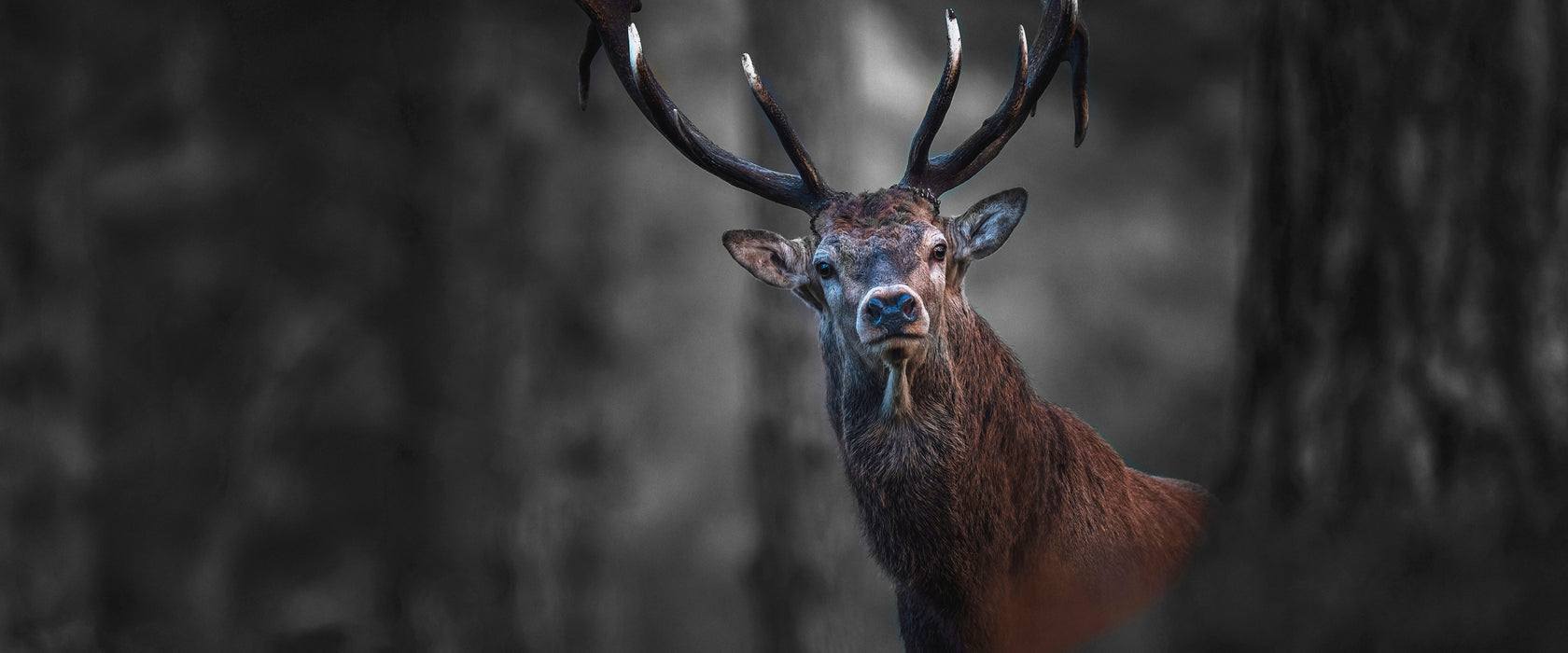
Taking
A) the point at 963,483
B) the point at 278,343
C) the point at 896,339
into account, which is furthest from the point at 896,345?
the point at 278,343

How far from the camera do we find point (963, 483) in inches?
123

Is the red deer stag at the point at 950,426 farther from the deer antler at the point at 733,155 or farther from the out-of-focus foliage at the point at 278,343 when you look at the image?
the out-of-focus foliage at the point at 278,343

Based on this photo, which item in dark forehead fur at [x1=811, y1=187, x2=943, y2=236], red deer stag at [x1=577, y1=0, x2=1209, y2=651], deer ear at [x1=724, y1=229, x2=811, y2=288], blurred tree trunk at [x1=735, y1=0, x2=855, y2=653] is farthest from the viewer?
blurred tree trunk at [x1=735, y1=0, x2=855, y2=653]

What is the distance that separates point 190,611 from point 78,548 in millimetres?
451

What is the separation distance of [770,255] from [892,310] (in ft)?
2.42

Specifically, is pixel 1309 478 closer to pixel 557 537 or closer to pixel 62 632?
pixel 557 537

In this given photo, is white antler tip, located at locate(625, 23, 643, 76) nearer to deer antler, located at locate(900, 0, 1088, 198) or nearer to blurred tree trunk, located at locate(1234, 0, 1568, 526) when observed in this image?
deer antler, located at locate(900, 0, 1088, 198)

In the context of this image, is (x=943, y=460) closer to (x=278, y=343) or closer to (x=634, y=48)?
(x=634, y=48)

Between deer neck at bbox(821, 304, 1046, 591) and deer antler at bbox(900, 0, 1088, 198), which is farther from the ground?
deer antler at bbox(900, 0, 1088, 198)

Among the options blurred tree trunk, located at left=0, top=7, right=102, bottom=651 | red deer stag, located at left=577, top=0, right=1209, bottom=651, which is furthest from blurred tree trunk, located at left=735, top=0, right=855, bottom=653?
blurred tree trunk, located at left=0, top=7, right=102, bottom=651

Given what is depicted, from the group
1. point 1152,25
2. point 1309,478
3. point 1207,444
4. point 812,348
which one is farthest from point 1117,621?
point 1152,25

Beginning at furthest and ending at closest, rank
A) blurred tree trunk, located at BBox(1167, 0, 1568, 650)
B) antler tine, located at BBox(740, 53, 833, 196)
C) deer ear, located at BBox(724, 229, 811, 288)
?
deer ear, located at BBox(724, 229, 811, 288)
antler tine, located at BBox(740, 53, 833, 196)
blurred tree trunk, located at BBox(1167, 0, 1568, 650)

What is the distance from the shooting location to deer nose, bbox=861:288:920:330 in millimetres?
2988

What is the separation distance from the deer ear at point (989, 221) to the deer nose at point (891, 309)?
582 mm
